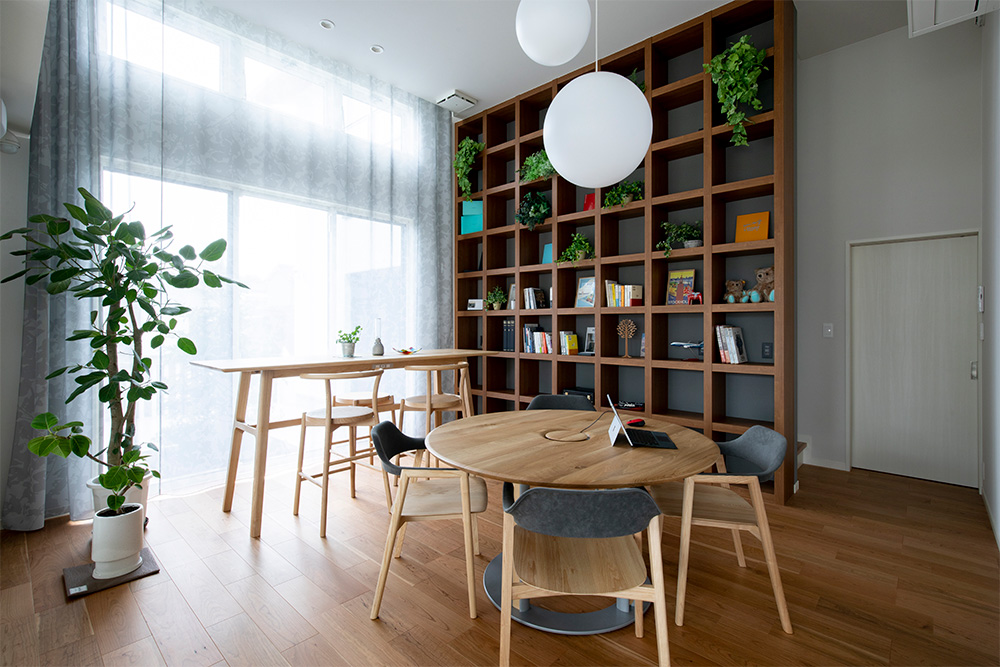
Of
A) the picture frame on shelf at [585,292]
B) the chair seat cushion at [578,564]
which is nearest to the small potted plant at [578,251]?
the picture frame on shelf at [585,292]

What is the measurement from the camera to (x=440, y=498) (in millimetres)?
2061

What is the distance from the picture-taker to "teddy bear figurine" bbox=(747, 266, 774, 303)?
3.29 m

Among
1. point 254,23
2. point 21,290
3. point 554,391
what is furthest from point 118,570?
point 254,23

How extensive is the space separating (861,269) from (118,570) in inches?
200

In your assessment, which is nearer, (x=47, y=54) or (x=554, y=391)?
(x=47, y=54)

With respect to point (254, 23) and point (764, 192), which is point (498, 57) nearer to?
point (254, 23)

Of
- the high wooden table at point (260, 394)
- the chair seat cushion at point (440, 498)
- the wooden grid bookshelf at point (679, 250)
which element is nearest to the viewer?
the chair seat cushion at point (440, 498)

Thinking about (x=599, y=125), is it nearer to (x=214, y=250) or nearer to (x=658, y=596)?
(x=658, y=596)

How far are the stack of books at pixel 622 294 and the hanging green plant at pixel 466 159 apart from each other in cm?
186

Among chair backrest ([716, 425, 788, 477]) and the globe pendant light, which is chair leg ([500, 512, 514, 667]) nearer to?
chair backrest ([716, 425, 788, 477])

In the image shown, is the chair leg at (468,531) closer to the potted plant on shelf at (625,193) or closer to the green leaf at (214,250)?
the green leaf at (214,250)

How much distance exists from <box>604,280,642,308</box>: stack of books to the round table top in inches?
65.6

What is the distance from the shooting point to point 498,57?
3.87 m

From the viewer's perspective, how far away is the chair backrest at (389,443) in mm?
2035
